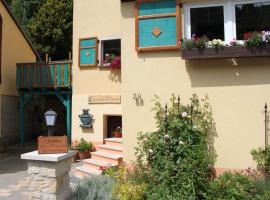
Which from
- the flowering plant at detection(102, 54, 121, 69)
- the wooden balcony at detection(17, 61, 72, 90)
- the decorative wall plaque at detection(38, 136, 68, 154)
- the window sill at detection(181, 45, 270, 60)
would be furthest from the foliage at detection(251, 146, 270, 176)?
the wooden balcony at detection(17, 61, 72, 90)

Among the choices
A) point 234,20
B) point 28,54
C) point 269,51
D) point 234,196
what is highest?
point 28,54

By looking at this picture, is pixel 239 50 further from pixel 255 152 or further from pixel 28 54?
pixel 28 54

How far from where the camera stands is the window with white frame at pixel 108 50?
11625 mm

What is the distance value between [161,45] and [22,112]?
1022 cm

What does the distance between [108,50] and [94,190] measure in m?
6.76

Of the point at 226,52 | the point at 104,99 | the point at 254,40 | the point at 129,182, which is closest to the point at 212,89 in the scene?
the point at 226,52

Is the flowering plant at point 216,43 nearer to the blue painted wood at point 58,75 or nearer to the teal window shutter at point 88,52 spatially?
the teal window shutter at point 88,52

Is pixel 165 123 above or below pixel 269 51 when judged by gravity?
below

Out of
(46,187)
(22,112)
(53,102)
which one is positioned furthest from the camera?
(53,102)

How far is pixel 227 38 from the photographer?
6613 millimetres

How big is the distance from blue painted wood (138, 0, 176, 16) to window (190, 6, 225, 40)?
0.41 meters

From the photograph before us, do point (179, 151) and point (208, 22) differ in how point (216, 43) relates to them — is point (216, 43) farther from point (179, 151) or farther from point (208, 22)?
point (179, 151)

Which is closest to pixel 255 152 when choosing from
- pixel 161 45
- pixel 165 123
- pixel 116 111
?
pixel 165 123

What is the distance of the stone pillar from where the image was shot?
5430 millimetres
